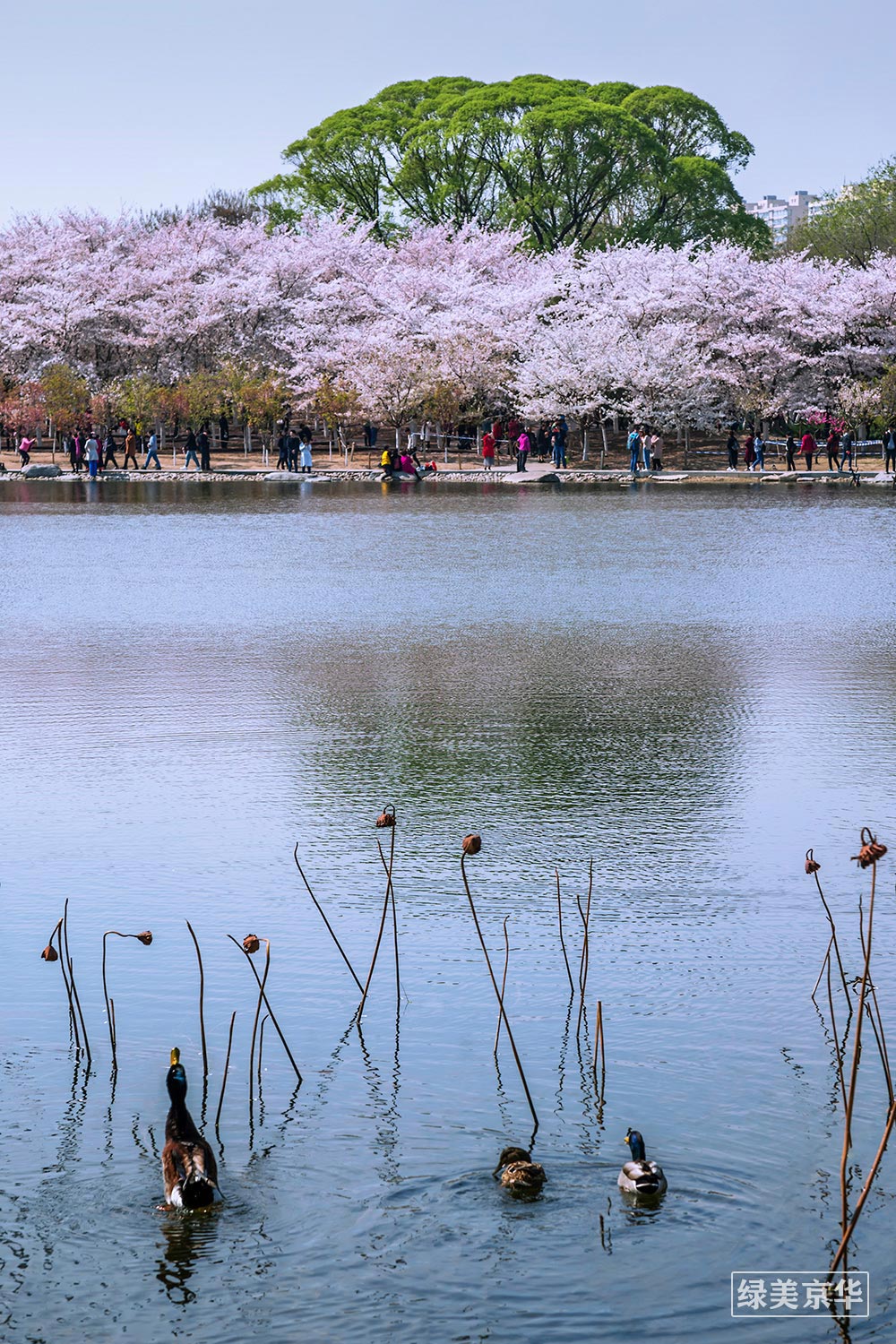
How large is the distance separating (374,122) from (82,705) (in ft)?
232

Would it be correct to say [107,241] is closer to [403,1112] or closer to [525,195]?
[525,195]

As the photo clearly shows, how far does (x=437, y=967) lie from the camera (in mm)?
6875

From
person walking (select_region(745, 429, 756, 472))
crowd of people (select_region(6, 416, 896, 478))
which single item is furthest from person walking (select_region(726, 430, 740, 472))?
person walking (select_region(745, 429, 756, 472))

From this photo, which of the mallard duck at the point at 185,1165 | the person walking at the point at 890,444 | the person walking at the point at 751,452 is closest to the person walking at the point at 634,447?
the person walking at the point at 751,452

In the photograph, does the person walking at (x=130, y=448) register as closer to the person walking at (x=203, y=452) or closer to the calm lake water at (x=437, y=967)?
the person walking at (x=203, y=452)

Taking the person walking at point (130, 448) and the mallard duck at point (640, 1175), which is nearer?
the mallard duck at point (640, 1175)

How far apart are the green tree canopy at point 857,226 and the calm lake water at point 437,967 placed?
205ft

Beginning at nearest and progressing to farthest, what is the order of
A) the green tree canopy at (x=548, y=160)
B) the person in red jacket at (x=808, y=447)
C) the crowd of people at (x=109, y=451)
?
the person in red jacket at (x=808, y=447)
the crowd of people at (x=109, y=451)
the green tree canopy at (x=548, y=160)

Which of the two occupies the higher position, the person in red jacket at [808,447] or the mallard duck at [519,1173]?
the person in red jacket at [808,447]

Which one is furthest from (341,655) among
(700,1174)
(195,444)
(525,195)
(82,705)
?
(525,195)

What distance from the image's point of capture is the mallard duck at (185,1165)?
4.78m

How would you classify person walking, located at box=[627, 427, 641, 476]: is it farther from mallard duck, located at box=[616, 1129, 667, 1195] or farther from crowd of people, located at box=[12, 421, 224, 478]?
mallard duck, located at box=[616, 1129, 667, 1195]

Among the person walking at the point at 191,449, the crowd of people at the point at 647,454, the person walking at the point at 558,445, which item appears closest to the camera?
the crowd of people at the point at 647,454

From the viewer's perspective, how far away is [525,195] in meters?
74.3
